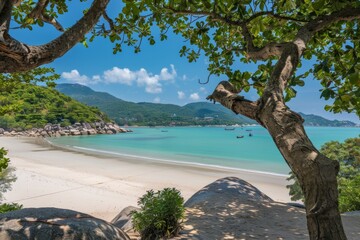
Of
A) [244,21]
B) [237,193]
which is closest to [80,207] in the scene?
[237,193]

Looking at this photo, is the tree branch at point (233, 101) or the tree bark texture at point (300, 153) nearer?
the tree bark texture at point (300, 153)

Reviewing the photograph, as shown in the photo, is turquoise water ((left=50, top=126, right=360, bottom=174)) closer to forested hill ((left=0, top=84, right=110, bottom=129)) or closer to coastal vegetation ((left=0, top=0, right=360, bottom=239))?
forested hill ((left=0, top=84, right=110, bottom=129))

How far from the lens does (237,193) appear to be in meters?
6.80

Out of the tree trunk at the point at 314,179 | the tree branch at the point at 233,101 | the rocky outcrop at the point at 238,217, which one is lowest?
the rocky outcrop at the point at 238,217

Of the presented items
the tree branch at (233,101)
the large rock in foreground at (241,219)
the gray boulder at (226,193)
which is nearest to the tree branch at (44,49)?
the tree branch at (233,101)

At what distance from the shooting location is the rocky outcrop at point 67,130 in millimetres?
59809

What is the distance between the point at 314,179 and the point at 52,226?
3.07 metres

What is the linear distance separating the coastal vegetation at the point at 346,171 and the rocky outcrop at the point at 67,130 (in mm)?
63738

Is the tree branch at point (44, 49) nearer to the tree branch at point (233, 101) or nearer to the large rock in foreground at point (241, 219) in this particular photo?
the tree branch at point (233, 101)

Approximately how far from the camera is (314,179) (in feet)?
4.38

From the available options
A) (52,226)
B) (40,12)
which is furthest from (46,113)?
(52,226)

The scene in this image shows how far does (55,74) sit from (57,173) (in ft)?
44.2

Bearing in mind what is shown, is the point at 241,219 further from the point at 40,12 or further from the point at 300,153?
the point at 40,12

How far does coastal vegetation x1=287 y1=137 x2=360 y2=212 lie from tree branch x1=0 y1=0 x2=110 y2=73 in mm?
8182
